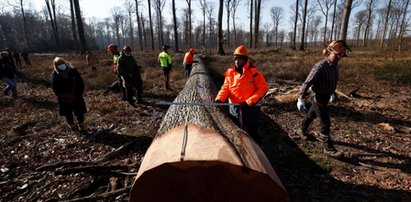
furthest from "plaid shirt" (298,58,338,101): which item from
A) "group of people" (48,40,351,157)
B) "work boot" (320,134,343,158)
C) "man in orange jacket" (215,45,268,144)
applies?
"man in orange jacket" (215,45,268,144)

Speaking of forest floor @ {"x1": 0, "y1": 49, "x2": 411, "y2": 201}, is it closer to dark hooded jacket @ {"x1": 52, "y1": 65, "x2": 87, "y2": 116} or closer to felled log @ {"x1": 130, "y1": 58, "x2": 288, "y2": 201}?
dark hooded jacket @ {"x1": 52, "y1": 65, "x2": 87, "y2": 116}

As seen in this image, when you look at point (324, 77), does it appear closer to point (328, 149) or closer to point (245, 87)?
point (328, 149)

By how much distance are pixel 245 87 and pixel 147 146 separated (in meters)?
2.27

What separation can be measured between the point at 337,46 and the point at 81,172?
4.52 meters

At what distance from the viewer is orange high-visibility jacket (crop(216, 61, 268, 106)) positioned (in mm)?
3613

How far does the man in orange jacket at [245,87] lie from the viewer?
3.60m

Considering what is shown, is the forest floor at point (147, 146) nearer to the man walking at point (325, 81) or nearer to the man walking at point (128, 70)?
the man walking at point (325, 81)

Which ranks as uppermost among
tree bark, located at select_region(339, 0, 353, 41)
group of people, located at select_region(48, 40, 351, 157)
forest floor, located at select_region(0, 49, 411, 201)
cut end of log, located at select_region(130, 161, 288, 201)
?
tree bark, located at select_region(339, 0, 353, 41)

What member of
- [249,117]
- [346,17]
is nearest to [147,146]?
[249,117]

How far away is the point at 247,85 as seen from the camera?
3689mm

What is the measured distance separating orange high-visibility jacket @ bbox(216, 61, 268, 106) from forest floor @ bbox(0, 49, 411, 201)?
1246mm

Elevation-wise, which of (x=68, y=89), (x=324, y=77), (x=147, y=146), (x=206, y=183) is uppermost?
(x=324, y=77)

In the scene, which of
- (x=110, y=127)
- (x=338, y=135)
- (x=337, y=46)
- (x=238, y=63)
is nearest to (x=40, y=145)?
(x=110, y=127)

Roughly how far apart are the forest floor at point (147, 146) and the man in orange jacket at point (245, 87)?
96 centimetres
